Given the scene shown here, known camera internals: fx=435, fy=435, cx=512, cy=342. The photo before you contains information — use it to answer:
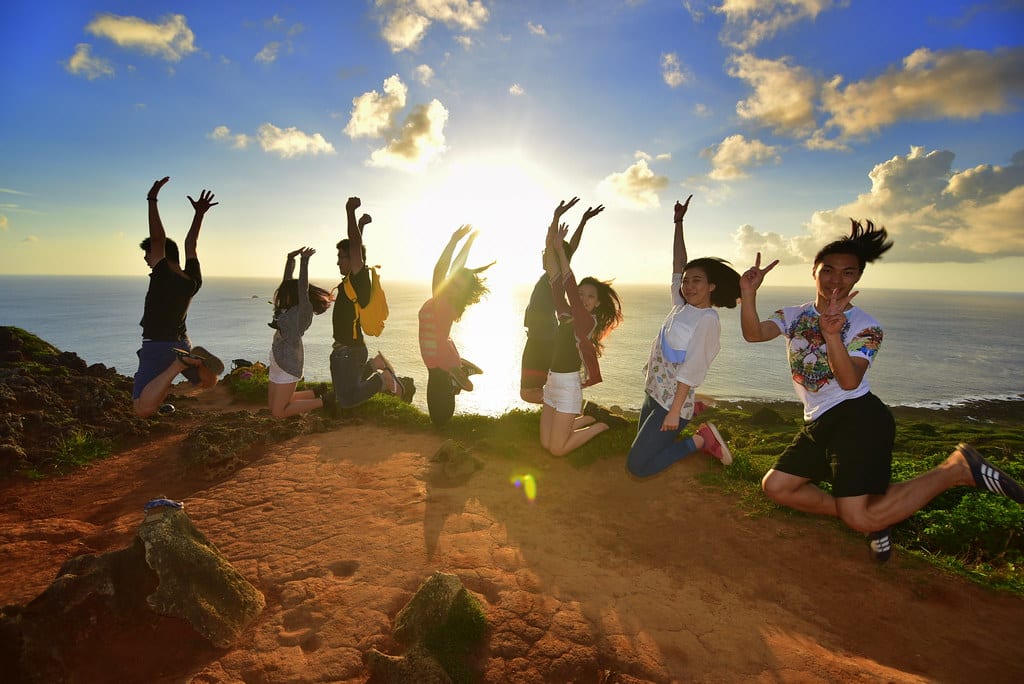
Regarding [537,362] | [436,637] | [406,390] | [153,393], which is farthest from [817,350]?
[153,393]

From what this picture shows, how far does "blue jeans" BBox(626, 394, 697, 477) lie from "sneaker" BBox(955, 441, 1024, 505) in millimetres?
2645

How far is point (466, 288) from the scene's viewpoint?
7.59 m

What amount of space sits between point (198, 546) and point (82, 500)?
412 centimetres

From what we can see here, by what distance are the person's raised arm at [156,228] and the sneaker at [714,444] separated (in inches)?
328

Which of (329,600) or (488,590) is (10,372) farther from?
(488,590)

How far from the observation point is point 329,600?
13.0 ft

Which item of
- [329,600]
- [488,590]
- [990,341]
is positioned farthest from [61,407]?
[990,341]

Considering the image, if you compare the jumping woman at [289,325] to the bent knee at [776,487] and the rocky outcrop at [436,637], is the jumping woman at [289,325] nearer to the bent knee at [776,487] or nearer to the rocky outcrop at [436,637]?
the rocky outcrop at [436,637]

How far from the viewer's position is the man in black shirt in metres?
6.60

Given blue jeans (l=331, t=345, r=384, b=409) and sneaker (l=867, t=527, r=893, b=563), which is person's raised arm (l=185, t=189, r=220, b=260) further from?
sneaker (l=867, t=527, r=893, b=563)

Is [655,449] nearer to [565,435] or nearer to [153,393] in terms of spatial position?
[565,435]

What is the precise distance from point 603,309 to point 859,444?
11.6 ft

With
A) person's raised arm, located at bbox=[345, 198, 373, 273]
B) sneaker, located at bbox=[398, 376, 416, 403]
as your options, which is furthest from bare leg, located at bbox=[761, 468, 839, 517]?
sneaker, located at bbox=[398, 376, 416, 403]

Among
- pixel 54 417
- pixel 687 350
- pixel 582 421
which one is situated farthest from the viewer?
pixel 54 417
